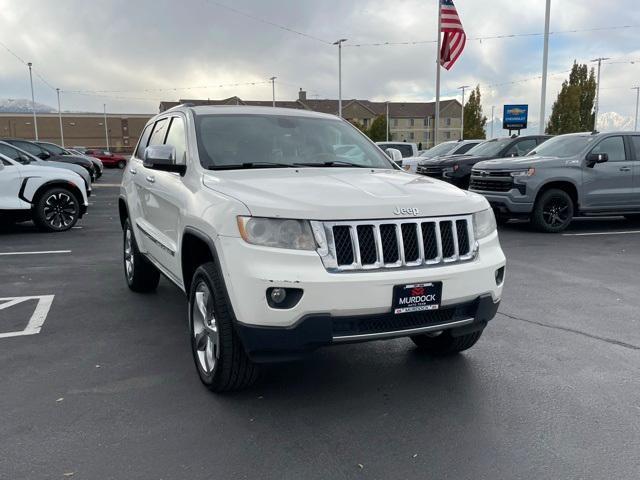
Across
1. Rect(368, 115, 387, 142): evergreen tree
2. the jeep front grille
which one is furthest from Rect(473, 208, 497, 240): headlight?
Rect(368, 115, 387, 142): evergreen tree

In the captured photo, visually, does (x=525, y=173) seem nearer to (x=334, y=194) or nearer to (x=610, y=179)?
(x=610, y=179)

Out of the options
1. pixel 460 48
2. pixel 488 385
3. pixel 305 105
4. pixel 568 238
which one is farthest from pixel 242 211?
pixel 305 105

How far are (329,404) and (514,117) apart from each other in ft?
128

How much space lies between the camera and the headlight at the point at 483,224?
3.55m

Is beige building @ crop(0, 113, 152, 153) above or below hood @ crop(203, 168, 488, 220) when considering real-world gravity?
above

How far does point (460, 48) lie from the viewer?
23891mm

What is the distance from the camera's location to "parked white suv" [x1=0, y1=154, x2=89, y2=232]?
1015cm

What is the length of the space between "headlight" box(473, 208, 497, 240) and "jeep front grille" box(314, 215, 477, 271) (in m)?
0.14

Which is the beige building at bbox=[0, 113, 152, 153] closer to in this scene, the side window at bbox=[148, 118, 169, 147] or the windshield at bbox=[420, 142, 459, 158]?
the windshield at bbox=[420, 142, 459, 158]

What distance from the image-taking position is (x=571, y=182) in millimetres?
10570

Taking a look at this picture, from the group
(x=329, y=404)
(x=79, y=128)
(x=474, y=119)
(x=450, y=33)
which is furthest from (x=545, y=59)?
(x=79, y=128)

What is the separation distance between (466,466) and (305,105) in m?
88.6

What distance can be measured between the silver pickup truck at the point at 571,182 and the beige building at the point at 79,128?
307 feet

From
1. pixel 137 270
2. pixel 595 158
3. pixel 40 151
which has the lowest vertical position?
pixel 137 270
